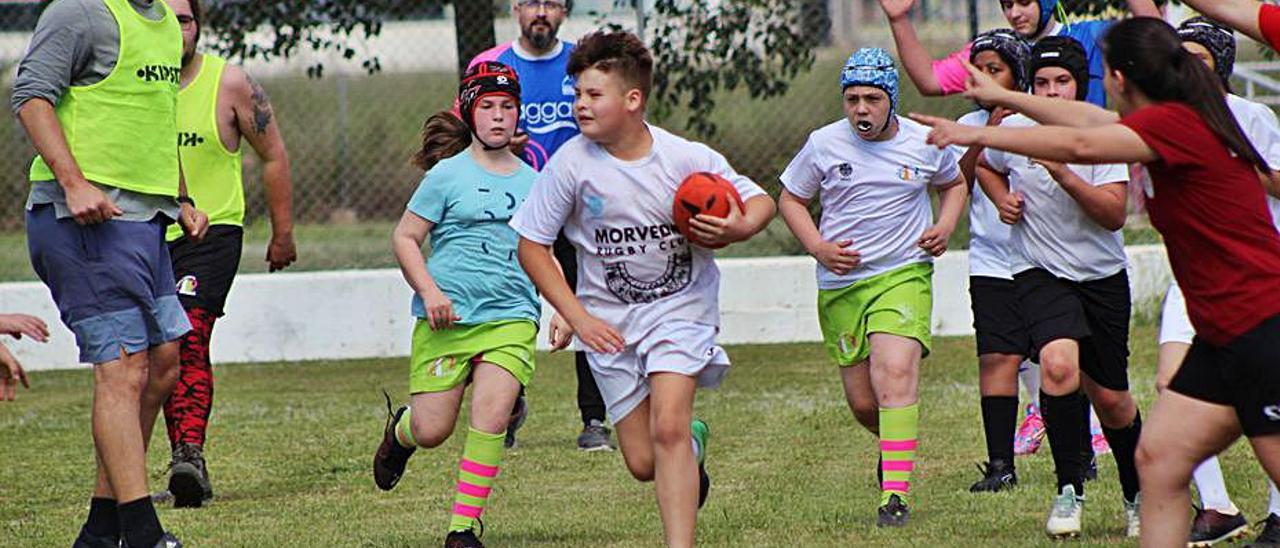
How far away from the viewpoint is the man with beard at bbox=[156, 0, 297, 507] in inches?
310

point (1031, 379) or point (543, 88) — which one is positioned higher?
point (543, 88)

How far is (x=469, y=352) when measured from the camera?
6.78m

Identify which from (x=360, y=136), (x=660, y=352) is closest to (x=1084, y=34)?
(x=660, y=352)

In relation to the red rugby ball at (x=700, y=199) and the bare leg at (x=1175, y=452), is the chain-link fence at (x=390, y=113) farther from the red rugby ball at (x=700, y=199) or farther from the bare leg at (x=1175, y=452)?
the bare leg at (x=1175, y=452)

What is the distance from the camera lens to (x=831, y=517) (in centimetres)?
688

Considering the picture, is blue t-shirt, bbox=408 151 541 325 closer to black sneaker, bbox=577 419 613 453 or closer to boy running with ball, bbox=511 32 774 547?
boy running with ball, bbox=511 32 774 547

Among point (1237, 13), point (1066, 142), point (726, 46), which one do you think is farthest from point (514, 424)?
point (726, 46)

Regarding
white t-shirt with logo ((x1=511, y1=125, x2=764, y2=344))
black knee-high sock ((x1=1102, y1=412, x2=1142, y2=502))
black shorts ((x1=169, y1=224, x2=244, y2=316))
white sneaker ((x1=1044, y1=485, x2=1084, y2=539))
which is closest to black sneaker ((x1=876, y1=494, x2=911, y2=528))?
white sneaker ((x1=1044, y1=485, x2=1084, y2=539))

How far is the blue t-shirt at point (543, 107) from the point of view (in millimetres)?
9086

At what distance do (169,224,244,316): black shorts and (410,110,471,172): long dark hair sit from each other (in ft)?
3.85

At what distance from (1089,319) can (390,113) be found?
12870 mm

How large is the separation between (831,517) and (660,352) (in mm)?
1386

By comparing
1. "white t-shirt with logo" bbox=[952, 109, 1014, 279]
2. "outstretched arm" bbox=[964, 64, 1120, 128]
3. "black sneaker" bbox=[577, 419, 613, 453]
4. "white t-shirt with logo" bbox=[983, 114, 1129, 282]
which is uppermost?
"outstretched arm" bbox=[964, 64, 1120, 128]

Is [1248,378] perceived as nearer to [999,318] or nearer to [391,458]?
[999,318]
